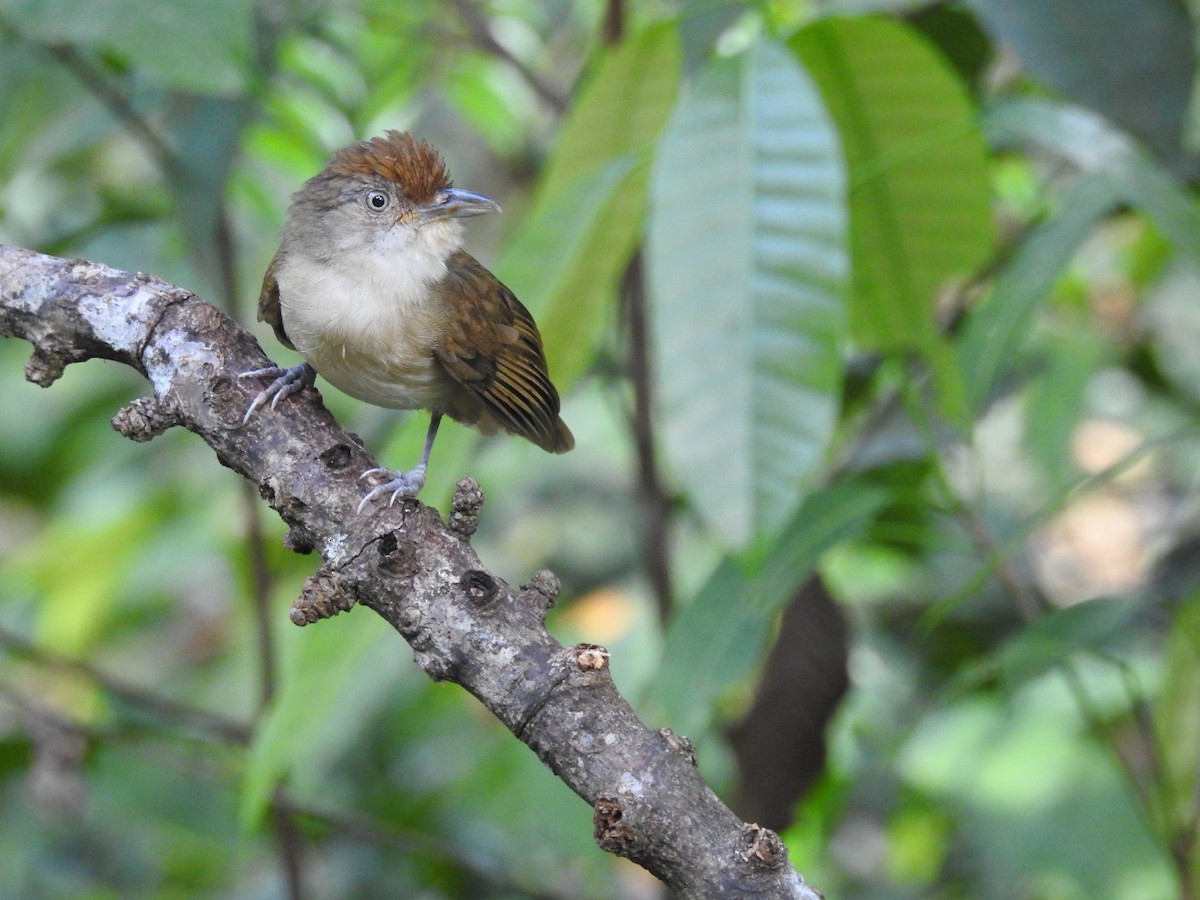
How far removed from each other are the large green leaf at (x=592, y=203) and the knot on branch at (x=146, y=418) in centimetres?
69

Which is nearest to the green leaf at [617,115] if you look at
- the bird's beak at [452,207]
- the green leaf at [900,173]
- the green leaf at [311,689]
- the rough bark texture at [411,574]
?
the green leaf at [900,173]

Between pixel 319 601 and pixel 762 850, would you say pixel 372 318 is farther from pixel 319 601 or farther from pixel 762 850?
pixel 762 850

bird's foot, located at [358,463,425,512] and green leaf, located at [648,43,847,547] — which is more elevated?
green leaf, located at [648,43,847,547]

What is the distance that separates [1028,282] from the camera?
6.72 ft

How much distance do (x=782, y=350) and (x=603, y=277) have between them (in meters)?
0.63

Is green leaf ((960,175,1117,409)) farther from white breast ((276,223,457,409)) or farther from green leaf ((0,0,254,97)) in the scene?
green leaf ((0,0,254,97))

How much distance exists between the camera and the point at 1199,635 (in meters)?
2.45

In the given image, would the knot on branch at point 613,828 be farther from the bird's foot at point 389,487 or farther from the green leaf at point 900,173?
the green leaf at point 900,173

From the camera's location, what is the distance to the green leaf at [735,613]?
2.14m

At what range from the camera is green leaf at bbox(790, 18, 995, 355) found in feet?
7.55

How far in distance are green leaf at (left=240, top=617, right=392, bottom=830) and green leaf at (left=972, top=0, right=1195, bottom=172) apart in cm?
158

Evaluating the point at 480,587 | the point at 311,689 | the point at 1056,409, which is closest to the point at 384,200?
the point at 311,689

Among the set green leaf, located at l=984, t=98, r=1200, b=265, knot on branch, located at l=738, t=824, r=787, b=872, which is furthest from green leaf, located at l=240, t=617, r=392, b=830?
green leaf, located at l=984, t=98, r=1200, b=265

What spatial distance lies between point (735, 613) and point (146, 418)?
3.75 feet
